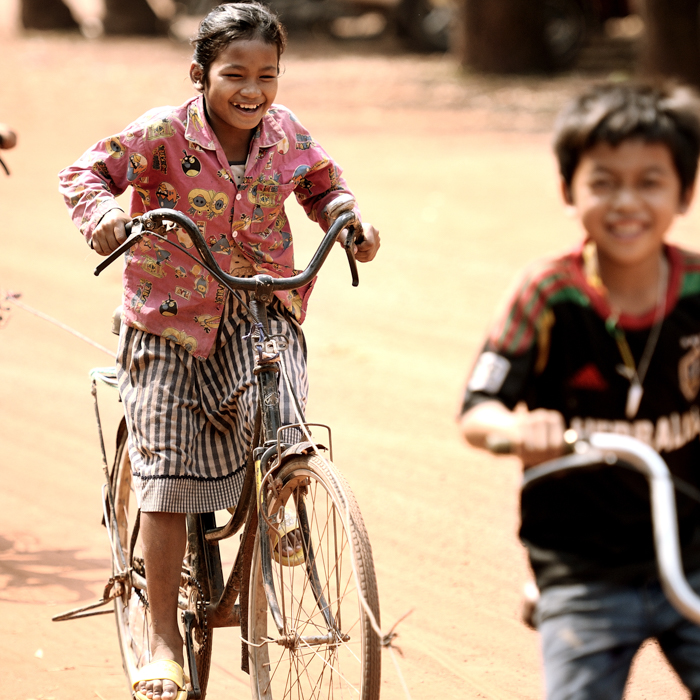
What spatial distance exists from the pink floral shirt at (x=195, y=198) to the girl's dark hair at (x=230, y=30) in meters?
0.15

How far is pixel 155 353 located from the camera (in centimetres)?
344

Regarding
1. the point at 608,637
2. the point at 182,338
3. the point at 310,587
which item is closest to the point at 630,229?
the point at 608,637

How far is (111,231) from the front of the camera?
3.11 metres

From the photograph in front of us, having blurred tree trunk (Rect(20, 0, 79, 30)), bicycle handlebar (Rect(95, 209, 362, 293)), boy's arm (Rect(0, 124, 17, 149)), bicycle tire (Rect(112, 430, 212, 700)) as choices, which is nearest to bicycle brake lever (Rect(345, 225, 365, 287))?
bicycle handlebar (Rect(95, 209, 362, 293))

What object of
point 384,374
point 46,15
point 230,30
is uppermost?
point 46,15

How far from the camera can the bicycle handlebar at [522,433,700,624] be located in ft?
6.14

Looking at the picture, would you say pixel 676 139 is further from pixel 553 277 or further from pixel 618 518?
pixel 618 518

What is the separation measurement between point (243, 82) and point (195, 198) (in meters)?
0.36

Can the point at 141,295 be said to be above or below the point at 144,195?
below

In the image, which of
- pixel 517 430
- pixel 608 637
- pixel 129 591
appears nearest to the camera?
pixel 517 430

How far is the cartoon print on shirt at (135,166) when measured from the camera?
11.0 feet

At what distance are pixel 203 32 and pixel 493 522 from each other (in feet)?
9.11

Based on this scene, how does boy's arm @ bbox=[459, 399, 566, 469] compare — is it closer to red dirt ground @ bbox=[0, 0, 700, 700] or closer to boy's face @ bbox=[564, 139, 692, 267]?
boy's face @ bbox=[564, 139, 692, 267]

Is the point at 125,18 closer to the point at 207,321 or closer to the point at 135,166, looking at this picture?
the point at 135,166
